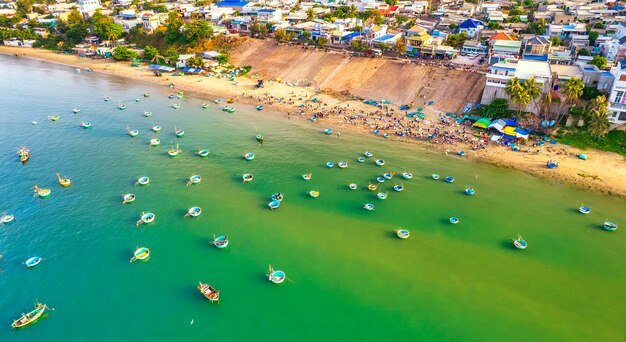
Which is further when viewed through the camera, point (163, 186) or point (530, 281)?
point (163, 186)

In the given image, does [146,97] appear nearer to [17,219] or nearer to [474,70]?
[17,219]

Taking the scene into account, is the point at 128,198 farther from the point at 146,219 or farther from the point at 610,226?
the point at 610,226

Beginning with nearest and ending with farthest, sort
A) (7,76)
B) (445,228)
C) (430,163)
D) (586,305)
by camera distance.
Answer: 1. (586,305)
2. (445,228)
3. (430,163)
4. (7,76)

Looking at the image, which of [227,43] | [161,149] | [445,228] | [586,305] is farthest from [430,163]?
[227,43]

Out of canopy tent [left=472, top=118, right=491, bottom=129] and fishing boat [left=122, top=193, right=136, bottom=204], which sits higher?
canopy tent [left=472, top=118, right=491, bottom=129]

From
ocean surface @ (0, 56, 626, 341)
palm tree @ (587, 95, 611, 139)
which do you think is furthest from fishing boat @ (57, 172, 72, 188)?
palm tree @ (587, 95, 611, 139)

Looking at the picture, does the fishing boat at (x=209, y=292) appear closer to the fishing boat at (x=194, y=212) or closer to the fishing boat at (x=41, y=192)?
the fishing boat at (x=194, y=212)

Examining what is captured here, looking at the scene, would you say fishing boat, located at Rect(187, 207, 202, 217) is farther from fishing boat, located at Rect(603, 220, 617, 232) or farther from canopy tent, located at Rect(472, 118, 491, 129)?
fishing boat, located at Rect(603, 220, 617, 232)
